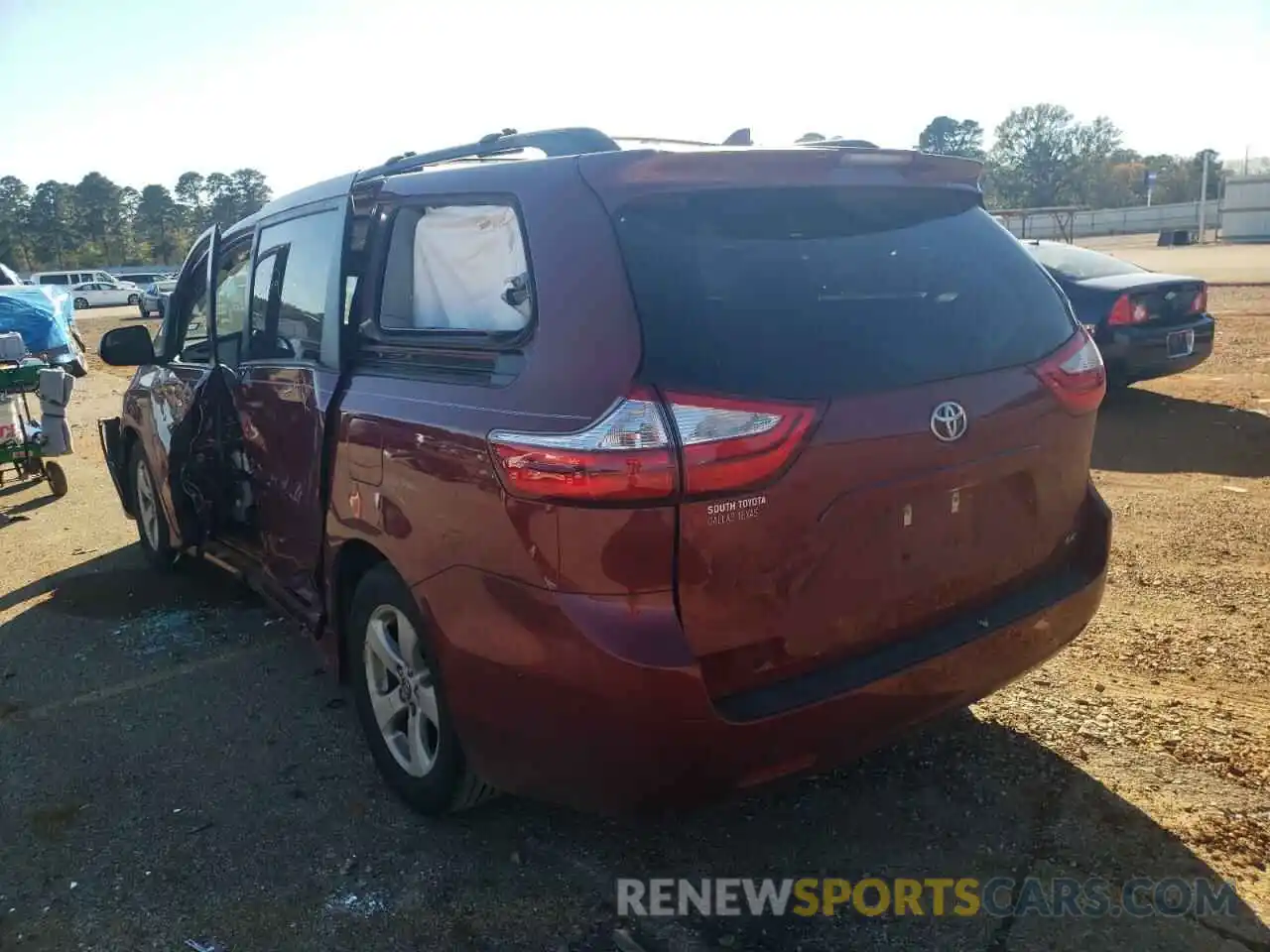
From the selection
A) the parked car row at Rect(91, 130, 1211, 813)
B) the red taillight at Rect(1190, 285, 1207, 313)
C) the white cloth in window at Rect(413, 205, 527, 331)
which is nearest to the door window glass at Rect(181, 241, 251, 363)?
the parked car row at Rect(91, 130, 1211, 813)

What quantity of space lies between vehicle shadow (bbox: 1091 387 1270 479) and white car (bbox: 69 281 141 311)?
51.4m

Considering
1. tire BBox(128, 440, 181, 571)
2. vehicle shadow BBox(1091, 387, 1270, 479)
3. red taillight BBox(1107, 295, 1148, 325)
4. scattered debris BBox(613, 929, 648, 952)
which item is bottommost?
vehicle shadow BBox(1091, 387, 1270, 479)

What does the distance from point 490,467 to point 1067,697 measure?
2.41 m

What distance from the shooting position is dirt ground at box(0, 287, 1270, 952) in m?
2.70

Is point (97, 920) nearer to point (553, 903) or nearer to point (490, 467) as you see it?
point (553, 903)

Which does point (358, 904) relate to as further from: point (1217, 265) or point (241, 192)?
point (241, 192)

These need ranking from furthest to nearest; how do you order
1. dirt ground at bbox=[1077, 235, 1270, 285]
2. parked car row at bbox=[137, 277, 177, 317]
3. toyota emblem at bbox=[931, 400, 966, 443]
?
1. parked car row at bbox=[137, 277, 177, 317]
2. dirt ground at bbox=[1077, 235, 1270, 285]
3. toyota emblem at bbox=[931, 400, 966, 443]

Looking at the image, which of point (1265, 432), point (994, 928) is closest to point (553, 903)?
point (994, 928)

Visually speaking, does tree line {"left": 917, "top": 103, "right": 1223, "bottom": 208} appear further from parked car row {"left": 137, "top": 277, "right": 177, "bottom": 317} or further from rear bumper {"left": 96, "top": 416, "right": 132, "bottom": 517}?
rear bumper {"left": 96, "top": 416, "right": 132, "bottom": 517}

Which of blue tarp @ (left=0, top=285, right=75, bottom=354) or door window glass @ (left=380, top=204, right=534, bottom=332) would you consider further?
blue tarp @ (left=0, top=285, right=75, bottom=354)

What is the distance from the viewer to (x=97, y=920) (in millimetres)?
2834

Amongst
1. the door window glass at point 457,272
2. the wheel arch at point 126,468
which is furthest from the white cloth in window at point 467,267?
the wheel arch at point 126,468

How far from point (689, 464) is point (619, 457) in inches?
6.0

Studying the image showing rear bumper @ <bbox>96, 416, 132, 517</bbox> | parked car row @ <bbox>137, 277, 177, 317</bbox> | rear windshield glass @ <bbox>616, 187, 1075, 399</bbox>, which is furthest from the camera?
parked car row @ <bbox>137, 277, 177, 317</bbox>
